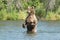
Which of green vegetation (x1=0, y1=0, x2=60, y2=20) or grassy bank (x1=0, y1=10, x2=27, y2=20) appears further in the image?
green vegetation (x1=0, y1=0, x2=60, y2=20)

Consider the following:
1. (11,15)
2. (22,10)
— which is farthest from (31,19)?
(22,10)

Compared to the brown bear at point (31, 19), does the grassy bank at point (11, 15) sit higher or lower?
lower

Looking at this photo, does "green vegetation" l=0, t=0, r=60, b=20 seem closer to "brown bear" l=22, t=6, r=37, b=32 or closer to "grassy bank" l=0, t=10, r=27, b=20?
"grassy bank" l=0, t=10, r=27, b=20

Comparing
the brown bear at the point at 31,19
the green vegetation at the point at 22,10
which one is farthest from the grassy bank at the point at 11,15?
the brown bear at the point at 31,19

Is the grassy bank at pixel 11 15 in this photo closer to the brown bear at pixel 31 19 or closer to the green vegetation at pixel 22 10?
the green vegetation at pixel 22 10

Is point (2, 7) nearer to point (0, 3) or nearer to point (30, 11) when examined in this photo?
point (0, 3)

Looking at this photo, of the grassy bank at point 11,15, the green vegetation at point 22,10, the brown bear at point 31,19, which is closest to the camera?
the brown bear at point 31,19

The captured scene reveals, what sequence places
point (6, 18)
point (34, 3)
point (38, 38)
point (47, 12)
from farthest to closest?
point (34, 3) → point (47, 12) → point (6, 18) → point (38, 38)

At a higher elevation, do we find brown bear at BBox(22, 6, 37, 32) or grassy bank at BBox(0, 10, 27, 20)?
brown bear at BBox(22, 6, 37, 32)

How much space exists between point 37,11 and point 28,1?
39.0 feet

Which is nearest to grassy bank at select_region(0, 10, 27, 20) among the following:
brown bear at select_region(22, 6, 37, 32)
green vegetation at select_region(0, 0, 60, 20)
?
green vegetation at select_region(0, 0, 60, 20)

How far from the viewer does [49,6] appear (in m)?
51.4

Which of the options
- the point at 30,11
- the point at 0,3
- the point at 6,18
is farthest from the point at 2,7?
the point at 30,11

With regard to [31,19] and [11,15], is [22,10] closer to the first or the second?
[11,15]
